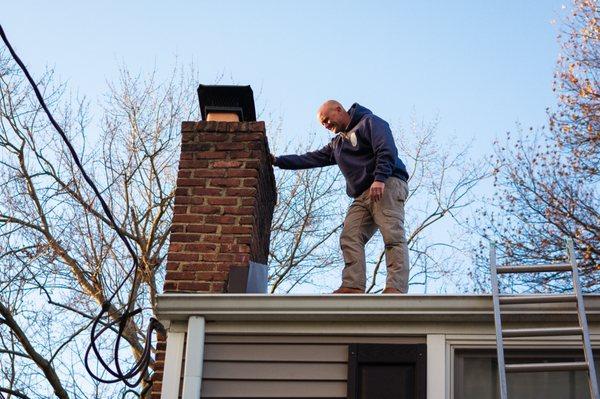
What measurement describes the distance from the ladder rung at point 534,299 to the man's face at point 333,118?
1.92 metres

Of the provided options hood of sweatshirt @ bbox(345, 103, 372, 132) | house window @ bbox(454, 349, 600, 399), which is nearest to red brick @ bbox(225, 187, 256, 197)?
hood of sweatshirt @ bbox(345, 103, 372, 132)

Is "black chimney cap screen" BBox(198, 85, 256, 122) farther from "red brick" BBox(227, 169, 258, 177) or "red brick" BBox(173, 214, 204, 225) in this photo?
"red brick" BBox(173, 214, 204, 225)

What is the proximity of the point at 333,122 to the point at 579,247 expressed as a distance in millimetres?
8511

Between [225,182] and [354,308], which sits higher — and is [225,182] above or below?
above

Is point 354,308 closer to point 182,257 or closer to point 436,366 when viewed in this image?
point 436,366

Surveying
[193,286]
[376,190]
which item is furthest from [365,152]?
[193,286]

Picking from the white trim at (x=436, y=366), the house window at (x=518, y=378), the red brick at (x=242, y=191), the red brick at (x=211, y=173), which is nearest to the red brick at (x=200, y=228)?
the red brick at (x=242, y=191)

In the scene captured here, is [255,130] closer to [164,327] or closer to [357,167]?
[357,167]

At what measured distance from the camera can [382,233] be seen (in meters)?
6.04

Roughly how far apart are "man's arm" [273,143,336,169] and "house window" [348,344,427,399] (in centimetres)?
191

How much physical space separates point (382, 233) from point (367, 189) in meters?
0.35

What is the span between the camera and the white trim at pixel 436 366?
16.6 ft

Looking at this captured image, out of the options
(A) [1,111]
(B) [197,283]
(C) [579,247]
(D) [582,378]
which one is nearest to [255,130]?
(B) [197,283]

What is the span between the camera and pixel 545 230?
14.7 m
